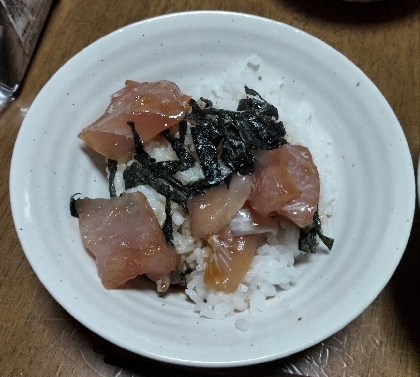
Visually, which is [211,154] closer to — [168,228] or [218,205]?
[218,205]

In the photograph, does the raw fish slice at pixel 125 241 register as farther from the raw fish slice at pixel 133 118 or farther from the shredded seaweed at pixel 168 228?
the raw fish slice at pixel 133 118

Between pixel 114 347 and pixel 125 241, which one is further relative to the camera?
pixel 114 347

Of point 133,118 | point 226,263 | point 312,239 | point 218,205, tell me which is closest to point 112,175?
point 133,118

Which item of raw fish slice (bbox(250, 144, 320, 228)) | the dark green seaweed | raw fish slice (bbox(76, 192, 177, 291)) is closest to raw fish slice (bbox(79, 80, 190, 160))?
the dark green seaweed

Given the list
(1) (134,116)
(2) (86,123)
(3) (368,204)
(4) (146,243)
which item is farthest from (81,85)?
(3) (368,204)

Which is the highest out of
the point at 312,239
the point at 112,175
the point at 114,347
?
the point at 312,239

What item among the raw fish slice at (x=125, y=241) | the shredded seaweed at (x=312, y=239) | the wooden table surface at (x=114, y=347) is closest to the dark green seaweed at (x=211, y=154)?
the shredded seaweed at (x=312, y=239)

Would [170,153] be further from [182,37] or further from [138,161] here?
[182,37]
